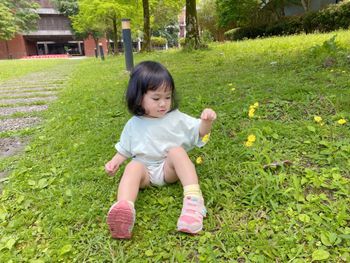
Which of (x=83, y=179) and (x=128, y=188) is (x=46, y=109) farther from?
(x=128, y=188)

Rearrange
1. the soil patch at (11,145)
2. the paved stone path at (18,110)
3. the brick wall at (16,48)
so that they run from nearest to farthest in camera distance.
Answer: the soil patch at (11,145) < the paved stone path at (18,110) < the brick wall at (16,48)

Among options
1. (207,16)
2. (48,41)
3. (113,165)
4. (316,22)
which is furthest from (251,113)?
(48,41)

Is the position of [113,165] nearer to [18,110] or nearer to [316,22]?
[18,110]

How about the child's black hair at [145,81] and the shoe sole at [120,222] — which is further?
the child's black hair at [145,81]

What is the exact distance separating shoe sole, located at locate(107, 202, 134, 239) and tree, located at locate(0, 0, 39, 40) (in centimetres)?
3742

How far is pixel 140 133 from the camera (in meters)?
2.04

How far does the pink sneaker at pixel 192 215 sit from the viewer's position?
1623 mm

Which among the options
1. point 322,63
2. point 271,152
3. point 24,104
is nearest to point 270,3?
point 322,63

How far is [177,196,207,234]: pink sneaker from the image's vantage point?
5.32 ft

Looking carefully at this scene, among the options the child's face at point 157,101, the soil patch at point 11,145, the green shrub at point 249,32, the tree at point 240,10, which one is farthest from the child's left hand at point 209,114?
the tree at point 240,10

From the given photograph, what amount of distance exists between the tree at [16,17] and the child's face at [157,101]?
121 ft

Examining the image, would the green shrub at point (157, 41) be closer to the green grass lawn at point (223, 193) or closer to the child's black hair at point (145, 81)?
the green grass lawn at point (223, 193)

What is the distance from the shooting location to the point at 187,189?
1.80 meters

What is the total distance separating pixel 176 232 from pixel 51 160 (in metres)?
1.39
